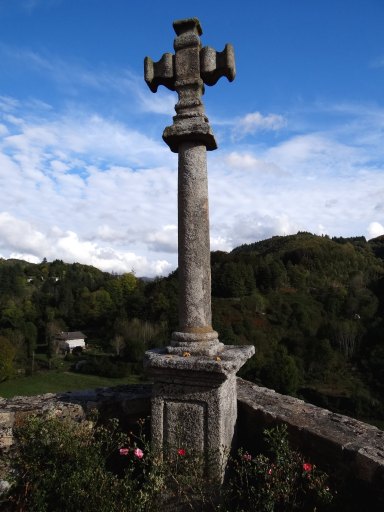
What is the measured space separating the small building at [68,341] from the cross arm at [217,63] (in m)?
57.5

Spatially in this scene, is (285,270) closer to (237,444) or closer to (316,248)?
(316,248)

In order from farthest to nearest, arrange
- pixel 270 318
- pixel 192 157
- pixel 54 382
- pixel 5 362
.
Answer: pixel 270 318
pixel 54 382
pixel 5 362
pixel 192 157

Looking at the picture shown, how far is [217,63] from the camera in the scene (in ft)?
13.5

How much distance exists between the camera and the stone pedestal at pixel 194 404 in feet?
11.2

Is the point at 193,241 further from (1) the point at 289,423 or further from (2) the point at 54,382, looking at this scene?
(2) the point at 54,382

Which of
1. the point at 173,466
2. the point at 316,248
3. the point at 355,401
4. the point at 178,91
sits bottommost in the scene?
the point at 355,401

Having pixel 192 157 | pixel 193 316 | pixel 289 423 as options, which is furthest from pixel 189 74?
pixel 289 423

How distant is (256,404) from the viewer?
421 centimetres

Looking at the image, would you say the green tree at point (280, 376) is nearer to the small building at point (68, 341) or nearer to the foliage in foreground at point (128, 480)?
the foliage in foreground at point (128, 480)

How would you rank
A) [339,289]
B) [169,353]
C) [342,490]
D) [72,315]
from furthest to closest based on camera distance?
[72,315], [339,289], [169,353], [342,490]

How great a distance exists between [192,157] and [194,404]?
235 centimetres

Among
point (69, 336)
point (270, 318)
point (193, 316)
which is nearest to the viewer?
point (193, 316)

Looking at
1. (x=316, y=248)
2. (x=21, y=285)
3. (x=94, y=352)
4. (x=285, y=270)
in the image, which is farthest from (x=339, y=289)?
(x=21, y=285)

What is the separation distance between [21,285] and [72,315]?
20428 mm
